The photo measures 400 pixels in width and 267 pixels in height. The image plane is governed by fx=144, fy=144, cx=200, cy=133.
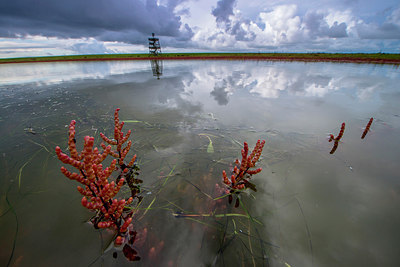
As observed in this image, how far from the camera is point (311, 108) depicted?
7.24 m

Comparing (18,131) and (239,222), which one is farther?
(18,131)

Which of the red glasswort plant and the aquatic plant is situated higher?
the red glasswort plant

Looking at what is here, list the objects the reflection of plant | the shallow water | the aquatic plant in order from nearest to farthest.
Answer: the shallow water → the reflection of plant → the aquatic plant

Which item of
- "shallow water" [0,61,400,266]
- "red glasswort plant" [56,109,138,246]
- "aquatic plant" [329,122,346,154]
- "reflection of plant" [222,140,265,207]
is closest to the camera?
"red glasswort plant" [56,109,138,246]

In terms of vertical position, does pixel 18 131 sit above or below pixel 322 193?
above

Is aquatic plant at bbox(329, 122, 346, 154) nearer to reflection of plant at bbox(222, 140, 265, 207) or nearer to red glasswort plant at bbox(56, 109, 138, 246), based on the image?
reflection of plant at bbox(222, 140, 265, 207)

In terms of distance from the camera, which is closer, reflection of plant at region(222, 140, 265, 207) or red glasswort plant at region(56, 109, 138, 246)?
red glasswort plant at region(56, 109, 138, 246)

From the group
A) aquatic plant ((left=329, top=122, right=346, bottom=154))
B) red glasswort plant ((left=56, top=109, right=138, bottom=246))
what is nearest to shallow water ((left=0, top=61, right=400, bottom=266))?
aquatic plant ((left=329, top=122, right=346, bottom=154))

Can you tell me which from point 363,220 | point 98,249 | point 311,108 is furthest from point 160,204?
point 311,108

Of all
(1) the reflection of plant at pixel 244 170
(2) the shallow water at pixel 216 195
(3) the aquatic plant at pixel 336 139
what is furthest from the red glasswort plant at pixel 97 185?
(3) the aquatic plant at pixel 336 139

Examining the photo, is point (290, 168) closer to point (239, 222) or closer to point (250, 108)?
point (239, 222)

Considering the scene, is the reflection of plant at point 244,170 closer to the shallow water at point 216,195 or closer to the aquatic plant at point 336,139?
the shallow water at point 216,195

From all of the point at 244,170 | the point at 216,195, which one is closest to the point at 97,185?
the point at 216,195

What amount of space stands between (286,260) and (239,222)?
0.73m
